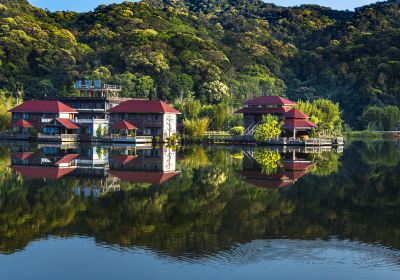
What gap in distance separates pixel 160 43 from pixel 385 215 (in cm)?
8357

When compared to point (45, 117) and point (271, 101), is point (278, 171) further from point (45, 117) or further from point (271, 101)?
point (45, 117)

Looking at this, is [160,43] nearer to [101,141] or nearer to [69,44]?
[69,44]

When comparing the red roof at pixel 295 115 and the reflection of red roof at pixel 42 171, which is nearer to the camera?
the reflection of red roof at pixel 42 171

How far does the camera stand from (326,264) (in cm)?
1558

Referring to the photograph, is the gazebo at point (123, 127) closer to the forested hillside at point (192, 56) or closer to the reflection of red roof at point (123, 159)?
the reflection of red roof at point (123, 159)

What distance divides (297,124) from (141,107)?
57.8 ft

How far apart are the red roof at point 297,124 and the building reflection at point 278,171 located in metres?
18.2

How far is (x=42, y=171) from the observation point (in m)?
34.9

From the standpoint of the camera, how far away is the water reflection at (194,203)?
60.4 feet

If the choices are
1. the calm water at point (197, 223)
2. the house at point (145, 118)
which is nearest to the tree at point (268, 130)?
the house at point (145, 118)

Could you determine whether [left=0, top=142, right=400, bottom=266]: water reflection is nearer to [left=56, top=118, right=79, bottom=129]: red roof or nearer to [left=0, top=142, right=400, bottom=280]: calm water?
[left=0, top=142, right=400, bottom=280]: calm water

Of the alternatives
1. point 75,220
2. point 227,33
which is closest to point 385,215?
point 75,220

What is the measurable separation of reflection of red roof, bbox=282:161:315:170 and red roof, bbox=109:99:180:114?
27097 millimetres

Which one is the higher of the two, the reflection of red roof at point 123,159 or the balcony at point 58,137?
the balcony at point 58,137
